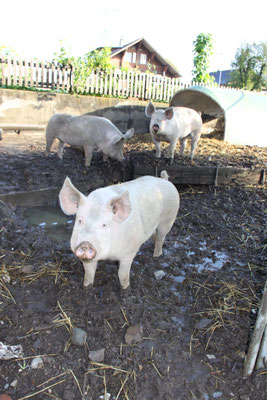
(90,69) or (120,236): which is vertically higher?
(90,69)

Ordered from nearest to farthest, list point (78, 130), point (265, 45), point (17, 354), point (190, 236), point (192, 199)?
point (17, 354) → point (190, 236) → point (192, 199) → point (78, 130) → point (265, 45)

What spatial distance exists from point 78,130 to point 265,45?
30.6 m

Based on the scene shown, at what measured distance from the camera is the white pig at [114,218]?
7.23 ft

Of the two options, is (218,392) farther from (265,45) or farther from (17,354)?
(265,45)

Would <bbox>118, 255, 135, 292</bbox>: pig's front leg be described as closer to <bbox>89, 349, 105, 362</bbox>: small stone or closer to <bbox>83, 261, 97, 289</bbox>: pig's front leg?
<bbox>83, 261, 97, 289</bbox>: pig's front leg

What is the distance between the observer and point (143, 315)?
264 cm

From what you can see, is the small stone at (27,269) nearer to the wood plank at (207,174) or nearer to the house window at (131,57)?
the wood plank at (207,174)

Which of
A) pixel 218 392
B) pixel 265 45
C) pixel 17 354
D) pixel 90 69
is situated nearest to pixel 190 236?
pixel 218 392

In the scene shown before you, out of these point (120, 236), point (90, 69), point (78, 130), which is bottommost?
point (120, 236)

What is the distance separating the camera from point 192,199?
18.0ft

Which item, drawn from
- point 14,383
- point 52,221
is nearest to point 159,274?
point 14,383

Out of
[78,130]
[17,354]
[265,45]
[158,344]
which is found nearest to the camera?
[17,354]

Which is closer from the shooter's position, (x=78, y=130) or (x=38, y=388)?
(x=38, y=388)

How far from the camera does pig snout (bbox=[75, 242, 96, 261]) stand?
2.12 metres
